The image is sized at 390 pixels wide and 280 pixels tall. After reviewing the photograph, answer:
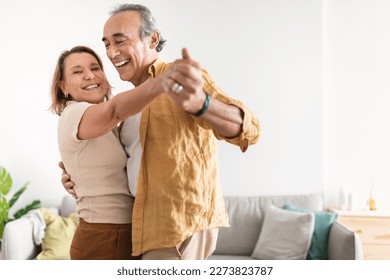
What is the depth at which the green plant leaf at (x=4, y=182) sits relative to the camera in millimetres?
2969

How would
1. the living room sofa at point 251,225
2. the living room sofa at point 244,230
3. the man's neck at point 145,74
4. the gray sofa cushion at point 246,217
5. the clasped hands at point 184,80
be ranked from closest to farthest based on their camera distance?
the clasped hands at point 184,80 < the man's neck at point 145,74 < the living room sofa at point 244,230 < the living room sofa at point 251,225 < the gray sofa cushion at point 246,217

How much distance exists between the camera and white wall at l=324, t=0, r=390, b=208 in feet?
10.1

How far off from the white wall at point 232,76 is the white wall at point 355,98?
109mm

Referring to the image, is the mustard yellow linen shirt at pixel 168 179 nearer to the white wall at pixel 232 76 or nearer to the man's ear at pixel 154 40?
the man's ear at pixel 154 40

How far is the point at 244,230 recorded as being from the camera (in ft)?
9.59

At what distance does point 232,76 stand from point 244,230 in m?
0.82

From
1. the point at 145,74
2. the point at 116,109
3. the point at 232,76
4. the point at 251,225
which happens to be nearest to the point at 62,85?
the point at 145,74

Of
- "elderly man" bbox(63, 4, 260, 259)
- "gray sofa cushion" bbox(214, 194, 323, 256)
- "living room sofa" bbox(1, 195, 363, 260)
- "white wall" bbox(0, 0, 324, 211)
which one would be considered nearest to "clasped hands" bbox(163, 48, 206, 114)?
"elderly man" bbox(63, 4, 260, 259)

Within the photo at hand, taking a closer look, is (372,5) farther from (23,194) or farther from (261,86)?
(23,194)

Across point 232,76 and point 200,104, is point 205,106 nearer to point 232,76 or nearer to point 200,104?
point 200,104

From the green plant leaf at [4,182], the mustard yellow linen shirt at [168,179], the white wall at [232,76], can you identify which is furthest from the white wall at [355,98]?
the mustard yellow linen shirt at [168,179]

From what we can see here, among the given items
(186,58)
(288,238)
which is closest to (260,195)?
(288,238)

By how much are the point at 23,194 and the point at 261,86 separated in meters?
1.48

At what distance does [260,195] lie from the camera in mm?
3117
